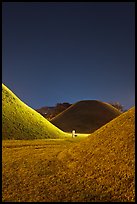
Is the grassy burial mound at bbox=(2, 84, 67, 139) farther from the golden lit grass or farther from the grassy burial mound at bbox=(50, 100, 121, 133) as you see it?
the grassy burial mound at bbox=(50, 100, 121, 133)

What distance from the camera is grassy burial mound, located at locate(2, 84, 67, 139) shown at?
36.7 meters

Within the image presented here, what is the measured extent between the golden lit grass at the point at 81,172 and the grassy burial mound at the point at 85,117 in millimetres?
56462

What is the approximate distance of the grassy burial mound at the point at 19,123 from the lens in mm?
36741

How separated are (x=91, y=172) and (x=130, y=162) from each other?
6.15ft

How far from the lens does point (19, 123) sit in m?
39.9

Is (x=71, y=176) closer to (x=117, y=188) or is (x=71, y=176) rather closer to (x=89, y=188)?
(x=89, y=188)

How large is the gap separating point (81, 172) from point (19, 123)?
27248 millimetres

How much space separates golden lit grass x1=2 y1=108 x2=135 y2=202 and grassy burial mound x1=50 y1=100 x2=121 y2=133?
2223 inches

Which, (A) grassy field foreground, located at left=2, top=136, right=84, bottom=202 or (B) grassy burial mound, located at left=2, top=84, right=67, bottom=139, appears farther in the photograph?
(B) grassy burial mound, located at left=2, top=84, right=67, bottom=139

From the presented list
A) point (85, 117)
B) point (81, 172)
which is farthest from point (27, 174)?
point (85, 117)

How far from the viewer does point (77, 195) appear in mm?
11250

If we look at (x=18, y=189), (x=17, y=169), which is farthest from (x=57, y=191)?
(x=17, y=169)

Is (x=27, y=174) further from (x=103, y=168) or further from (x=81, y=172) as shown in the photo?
(x=103, y=168)

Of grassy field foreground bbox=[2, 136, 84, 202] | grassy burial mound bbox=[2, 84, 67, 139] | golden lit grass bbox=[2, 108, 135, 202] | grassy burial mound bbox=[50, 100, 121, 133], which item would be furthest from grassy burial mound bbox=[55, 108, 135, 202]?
grassy burial mound bbox=[50, 100, 121, 133]
